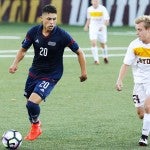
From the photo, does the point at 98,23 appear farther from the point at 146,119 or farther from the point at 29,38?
the point at 146,119

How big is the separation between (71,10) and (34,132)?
2505 cm

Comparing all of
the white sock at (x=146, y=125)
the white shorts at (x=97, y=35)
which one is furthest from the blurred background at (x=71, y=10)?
the white sock at (x=146, y=125)

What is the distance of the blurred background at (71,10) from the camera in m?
33.4

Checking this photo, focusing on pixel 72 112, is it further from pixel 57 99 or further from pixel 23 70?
pixel 23 70

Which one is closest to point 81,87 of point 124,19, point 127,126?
point 127,126

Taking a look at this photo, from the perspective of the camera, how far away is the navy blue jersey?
31.6 feet

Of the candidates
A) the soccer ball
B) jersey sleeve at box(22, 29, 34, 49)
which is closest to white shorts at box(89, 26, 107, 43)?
jersey sleeve at box(22, 29, 34, 49)

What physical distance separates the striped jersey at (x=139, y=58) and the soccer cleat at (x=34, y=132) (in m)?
1.57

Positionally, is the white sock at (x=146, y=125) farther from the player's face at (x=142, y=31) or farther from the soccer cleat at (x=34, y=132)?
the soccer cleat at (x=34, y=132)

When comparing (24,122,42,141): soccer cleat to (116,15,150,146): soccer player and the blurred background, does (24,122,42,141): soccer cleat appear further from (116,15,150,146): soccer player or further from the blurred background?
the blurred background

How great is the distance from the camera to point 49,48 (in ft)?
31.7

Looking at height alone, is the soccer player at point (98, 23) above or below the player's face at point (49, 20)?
below

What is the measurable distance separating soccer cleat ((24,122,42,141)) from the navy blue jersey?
746 millimetres

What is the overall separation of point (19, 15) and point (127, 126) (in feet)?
84.0
